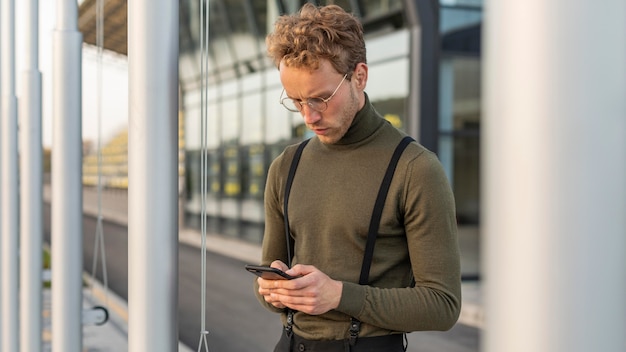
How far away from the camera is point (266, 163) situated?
1814 centimetres

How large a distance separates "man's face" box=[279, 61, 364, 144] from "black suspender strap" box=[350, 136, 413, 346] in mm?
133

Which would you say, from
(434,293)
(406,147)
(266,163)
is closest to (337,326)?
(434,293)

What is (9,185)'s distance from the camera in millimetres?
5652

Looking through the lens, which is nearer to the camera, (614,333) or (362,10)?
(614,333)

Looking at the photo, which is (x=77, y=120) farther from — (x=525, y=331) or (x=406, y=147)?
(x=525, y=331)

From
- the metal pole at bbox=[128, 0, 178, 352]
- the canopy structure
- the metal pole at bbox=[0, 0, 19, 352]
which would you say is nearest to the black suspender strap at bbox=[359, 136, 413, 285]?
the metal pole at bbox=[128, 0, 178, 352]

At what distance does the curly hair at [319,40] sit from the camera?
5.26 feet

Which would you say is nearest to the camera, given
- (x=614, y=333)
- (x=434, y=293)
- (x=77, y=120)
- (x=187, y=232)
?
(x=614, y=333)

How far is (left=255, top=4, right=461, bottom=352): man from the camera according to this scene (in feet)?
5.16

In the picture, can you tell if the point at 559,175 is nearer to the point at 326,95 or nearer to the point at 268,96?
the point at 326,95

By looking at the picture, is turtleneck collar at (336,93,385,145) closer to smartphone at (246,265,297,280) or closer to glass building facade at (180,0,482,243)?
smartphone at (246,265,297,280)

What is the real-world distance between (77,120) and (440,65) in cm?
977

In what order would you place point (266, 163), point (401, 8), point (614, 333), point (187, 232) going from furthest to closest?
point (187, 232) < point (266, 163) < point (401, 8) < point (614, 333)

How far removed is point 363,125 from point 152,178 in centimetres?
63
